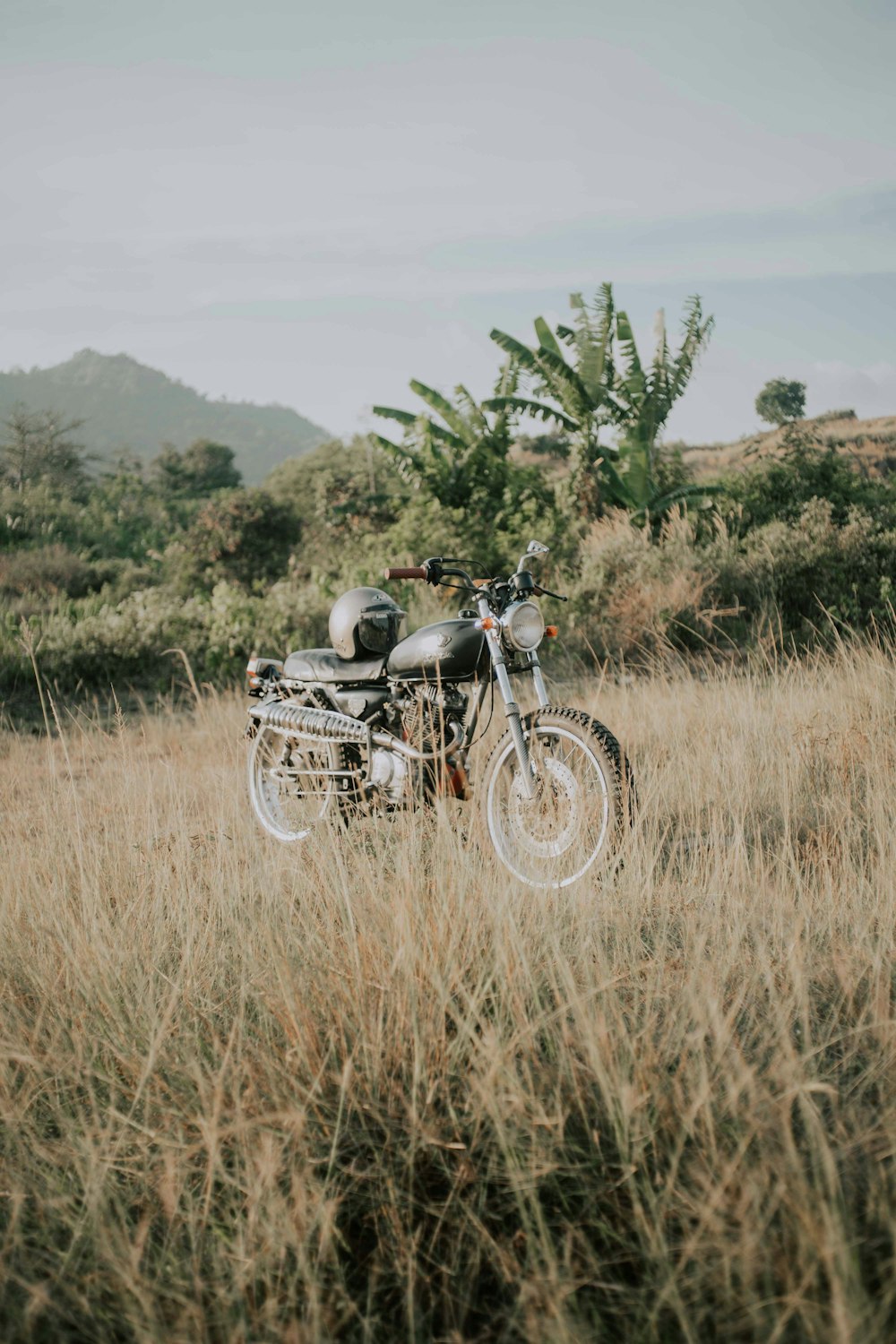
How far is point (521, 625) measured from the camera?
3.65 meters

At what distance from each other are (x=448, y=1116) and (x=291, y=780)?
2976mm

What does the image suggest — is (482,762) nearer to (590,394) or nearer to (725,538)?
(725,538)

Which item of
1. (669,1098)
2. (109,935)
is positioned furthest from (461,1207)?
(109,935)

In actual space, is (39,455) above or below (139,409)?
below

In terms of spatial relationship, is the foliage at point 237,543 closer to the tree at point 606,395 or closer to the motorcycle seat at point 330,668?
the tree at point 606,395

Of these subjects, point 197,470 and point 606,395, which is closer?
point 606,395

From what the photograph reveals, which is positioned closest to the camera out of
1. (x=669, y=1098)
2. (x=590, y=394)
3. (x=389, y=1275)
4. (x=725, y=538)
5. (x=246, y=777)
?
(x=389, y=1275)

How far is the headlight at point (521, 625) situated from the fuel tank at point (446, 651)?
0.58 ft

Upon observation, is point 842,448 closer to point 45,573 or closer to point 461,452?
point 461,452

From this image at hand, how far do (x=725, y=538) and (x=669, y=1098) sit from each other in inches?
355

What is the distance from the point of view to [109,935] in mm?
2432

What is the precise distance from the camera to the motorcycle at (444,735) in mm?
3381

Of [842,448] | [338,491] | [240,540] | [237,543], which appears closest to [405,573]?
[842,448]

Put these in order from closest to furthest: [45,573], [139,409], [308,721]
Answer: [308,721], [45,573], [139,409]
